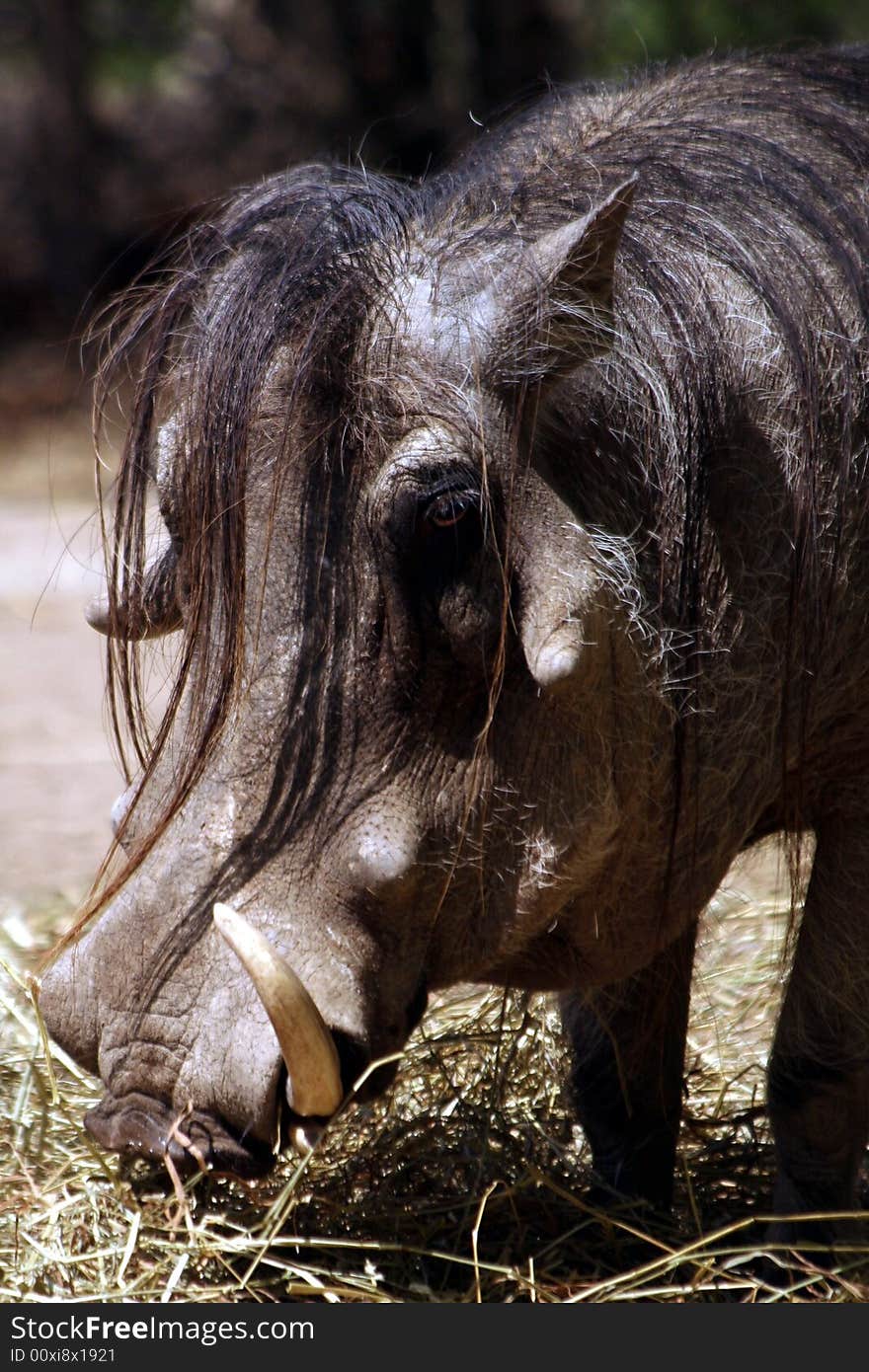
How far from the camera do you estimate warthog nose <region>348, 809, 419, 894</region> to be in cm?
174

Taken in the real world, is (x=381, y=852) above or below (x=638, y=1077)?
above

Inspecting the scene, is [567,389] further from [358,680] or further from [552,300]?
[358,680]

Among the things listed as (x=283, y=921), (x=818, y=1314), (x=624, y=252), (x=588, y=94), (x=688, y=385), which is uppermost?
(x=588, y=94)

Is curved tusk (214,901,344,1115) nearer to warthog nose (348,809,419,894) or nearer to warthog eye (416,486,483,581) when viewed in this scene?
warthog nose (348,809,419,894)

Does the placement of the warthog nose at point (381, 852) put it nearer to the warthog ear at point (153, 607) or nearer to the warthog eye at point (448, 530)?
the warthog eye at point (448, 530)

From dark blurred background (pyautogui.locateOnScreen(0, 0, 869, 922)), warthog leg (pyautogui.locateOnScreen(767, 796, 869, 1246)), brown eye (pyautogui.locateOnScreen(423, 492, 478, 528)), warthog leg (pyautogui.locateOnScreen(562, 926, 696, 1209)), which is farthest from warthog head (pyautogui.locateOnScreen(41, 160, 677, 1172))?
dark blurred background (pyautogui.locateOnScreen(0, 0, 869, 922))

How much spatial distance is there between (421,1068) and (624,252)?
4.34ft

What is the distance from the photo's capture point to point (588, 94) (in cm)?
245

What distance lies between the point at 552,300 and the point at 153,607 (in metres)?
0.62

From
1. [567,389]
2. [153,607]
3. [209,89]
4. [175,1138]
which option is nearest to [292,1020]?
[175,1138]

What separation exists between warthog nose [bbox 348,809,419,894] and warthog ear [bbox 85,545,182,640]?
413mm

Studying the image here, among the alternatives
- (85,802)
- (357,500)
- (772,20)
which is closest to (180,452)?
(357,500)

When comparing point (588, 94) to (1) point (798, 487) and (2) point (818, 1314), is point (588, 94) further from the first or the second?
(2) point (818, 1314)

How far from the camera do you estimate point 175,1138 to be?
170 cm
